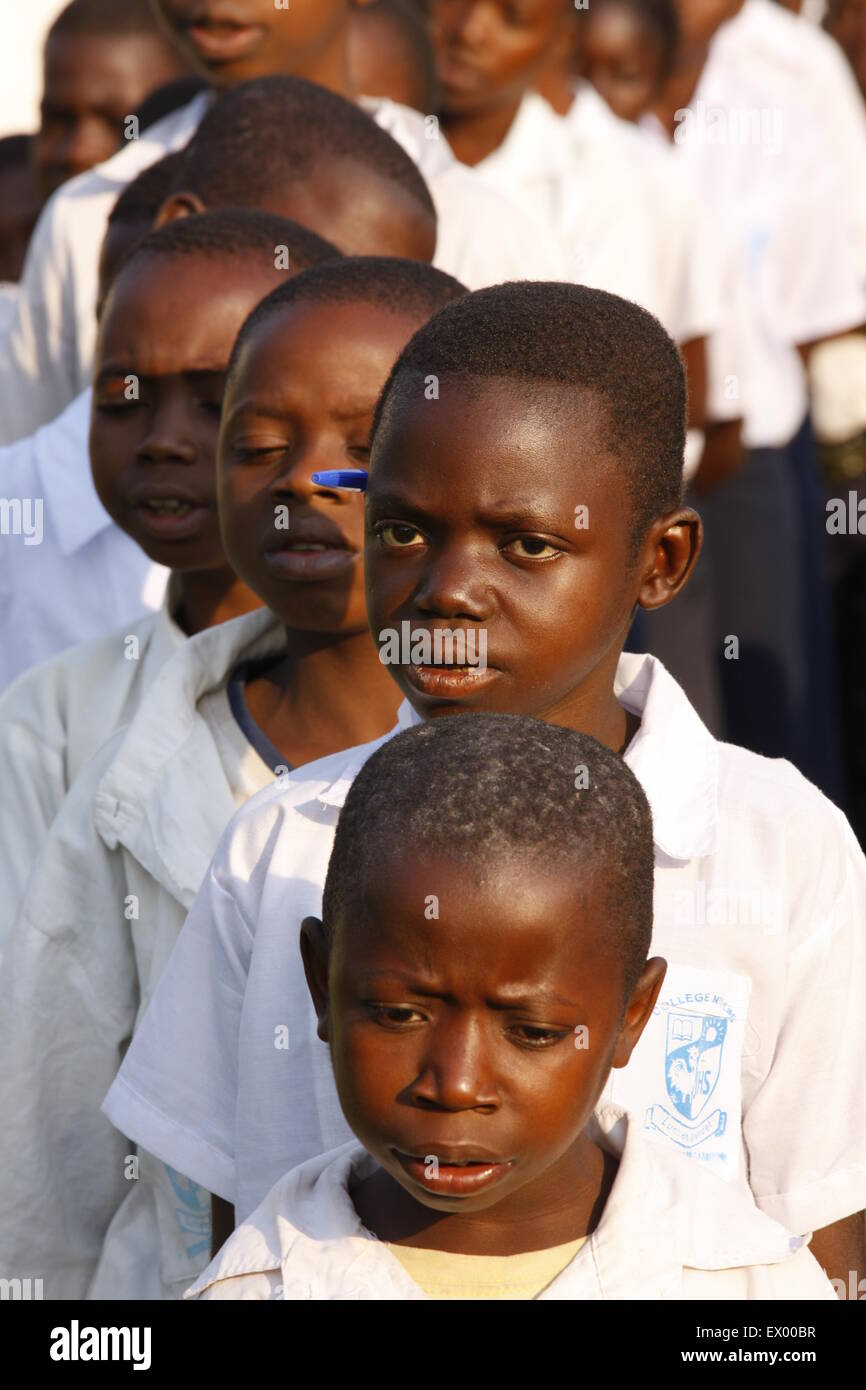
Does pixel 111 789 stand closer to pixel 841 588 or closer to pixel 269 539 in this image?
pixel 269 539

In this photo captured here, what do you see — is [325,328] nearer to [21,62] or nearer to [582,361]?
[582,361]

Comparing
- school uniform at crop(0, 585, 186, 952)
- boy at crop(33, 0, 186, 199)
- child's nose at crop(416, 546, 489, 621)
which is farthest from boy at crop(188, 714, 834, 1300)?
boy at crop(33, 0, 186, 199)

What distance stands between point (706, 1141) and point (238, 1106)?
0.47 metres

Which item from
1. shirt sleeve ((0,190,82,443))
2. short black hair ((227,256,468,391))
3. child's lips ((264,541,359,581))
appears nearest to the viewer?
child's lips ((264,541,359,581))

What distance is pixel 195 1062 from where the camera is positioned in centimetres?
238

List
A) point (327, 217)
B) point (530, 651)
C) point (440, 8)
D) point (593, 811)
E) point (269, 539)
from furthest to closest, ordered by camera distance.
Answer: point (440, 8), point (327, 217), point (269, 539), point (530, 651), point (593, 811)

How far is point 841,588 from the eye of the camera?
655 centimetres

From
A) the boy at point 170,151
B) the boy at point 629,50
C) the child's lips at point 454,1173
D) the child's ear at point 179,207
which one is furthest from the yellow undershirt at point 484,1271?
the boy at point 629,50

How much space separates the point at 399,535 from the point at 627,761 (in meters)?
0.32

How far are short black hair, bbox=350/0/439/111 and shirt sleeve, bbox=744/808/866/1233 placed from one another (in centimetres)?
337

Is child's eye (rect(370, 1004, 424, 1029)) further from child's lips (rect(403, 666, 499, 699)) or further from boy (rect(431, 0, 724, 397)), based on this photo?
boy (rect(431, 0, 724, 397))

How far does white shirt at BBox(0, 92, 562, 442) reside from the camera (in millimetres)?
4293

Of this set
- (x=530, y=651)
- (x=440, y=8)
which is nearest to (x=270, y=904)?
(x=530, y=651)

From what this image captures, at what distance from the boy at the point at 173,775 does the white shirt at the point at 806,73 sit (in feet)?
14.4
